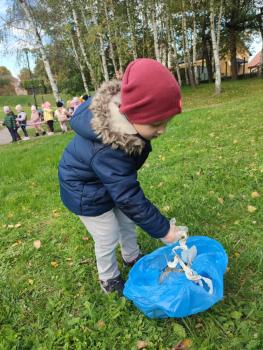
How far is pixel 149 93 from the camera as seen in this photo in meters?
1.67

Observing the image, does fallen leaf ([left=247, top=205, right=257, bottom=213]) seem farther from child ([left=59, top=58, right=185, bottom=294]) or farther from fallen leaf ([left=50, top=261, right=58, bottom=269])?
fallen leaf ([left=50, top=261, right=58, bottom=269])

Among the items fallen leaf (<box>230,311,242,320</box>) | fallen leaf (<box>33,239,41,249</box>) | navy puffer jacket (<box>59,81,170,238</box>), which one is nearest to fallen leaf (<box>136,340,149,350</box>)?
fallen leaf (<box>230,311,242,320</box>)

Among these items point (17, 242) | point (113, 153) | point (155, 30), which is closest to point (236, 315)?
point (113, 153)

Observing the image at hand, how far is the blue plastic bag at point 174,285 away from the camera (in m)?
1.97

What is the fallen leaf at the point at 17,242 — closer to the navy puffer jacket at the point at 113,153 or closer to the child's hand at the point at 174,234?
the navy puffer jacket at the point at 113,153

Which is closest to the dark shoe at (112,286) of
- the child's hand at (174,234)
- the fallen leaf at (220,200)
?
the child's hand at (174,234)

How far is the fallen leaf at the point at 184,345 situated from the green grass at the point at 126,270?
0.03 m

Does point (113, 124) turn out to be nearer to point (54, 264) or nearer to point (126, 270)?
point (126, 270)

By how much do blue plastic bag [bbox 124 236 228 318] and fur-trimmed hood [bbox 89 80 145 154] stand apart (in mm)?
823

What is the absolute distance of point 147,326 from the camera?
2238 mm

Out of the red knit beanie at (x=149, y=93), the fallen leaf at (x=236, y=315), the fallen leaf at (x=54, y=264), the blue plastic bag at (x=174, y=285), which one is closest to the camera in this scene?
the red knit beanie at (x=149, y=93)

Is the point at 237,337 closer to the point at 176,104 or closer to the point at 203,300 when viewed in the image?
the point at 203,300

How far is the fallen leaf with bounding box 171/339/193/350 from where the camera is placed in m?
2.07

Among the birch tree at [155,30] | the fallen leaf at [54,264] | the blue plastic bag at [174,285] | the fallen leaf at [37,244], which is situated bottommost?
the fallen leaf at [54,264]
